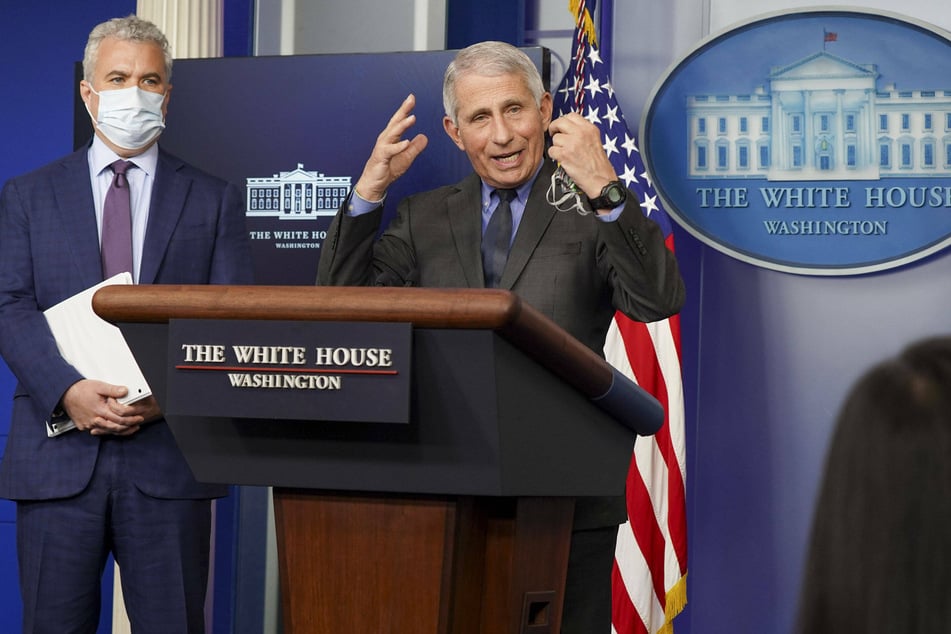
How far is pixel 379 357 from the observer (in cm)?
126

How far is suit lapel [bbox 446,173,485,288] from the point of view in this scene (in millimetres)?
2049

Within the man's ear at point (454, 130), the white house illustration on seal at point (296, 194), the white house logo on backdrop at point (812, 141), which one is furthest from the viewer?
the white house logo on backdrop at point (812, 141)

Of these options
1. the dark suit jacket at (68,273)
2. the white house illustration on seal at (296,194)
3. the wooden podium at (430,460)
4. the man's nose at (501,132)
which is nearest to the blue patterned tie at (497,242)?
the man's nose at (501,132)

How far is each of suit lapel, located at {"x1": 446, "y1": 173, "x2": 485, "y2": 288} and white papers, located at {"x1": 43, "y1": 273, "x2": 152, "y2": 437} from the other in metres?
0.73

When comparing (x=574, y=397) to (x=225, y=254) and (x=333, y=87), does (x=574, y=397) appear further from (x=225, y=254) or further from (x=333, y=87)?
(x=333, y=87)

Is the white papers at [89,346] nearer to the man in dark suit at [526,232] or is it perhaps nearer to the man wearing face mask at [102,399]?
the man wearing face mask at [102,399]

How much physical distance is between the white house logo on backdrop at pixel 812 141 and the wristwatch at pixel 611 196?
1.85 metres

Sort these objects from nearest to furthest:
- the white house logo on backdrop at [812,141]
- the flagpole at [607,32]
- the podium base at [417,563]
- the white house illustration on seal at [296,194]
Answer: the podium base at [417,563], the white house illustration on seal at [296,194], the white house logo on backdrop at [812,141], the flagpole at [607,32]

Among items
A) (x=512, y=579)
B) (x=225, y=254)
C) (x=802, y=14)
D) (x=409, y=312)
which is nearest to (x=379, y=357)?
(x=409, y=312)

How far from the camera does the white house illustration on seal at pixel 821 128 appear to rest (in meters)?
3.48

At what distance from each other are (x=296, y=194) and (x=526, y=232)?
1.45 m

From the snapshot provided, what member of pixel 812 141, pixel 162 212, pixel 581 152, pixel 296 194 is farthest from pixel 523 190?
pixel 812 141

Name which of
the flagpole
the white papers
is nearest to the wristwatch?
the white papers

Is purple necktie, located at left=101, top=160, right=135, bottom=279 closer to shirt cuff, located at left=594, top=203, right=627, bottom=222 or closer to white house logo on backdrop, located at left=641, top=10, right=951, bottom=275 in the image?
shirt cuff, located at left=594, top=203, right=627, bottom=222
